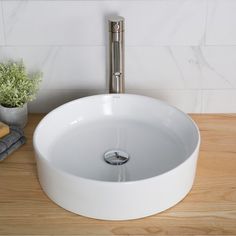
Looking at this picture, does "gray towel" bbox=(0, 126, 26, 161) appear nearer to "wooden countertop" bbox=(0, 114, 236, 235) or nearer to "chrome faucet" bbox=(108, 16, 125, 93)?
"wooden countertop" bbox=(0, 114, 236, 235)

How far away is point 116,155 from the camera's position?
3.96 feet

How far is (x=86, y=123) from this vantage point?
1.33 m

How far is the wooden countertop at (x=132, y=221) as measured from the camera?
1.01 m

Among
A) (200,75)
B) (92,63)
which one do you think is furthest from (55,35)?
(200,75)

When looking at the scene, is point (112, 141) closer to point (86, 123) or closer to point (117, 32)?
point (86, 123)

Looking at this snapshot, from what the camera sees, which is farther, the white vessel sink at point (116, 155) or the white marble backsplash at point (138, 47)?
the white marble backsplash at point (138, 47)

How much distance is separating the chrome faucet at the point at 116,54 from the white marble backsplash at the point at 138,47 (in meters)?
0.09

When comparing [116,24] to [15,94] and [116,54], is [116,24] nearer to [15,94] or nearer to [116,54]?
[116,54]

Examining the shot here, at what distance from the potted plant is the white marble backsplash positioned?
0.28 feet

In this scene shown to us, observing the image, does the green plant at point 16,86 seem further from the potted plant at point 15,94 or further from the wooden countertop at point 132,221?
the wooden countertop at point 132,221

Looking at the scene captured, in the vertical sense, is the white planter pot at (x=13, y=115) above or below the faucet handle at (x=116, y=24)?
below

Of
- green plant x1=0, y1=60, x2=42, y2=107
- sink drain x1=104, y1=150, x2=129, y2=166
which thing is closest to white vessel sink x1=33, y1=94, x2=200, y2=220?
sink drain x1=104, y1=150, x2=129, y2=166

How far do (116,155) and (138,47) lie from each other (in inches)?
13.8

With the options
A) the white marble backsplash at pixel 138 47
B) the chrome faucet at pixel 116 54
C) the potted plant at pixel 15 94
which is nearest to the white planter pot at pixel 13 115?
the potted plant at pixel 15 94
